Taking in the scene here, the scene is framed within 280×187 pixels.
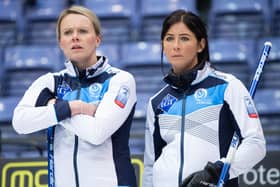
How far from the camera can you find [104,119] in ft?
10.6

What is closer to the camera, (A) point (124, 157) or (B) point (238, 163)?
(B) point (238, 163)

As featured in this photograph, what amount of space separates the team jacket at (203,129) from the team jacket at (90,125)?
161 millimetres

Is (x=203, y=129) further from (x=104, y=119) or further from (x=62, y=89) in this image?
(x=62, y=89)

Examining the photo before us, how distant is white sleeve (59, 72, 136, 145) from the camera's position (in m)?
3.18

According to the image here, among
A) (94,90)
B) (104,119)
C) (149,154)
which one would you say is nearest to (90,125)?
(104,119)

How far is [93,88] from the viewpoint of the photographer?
11.0 ft

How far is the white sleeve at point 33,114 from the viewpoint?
3.24 meters

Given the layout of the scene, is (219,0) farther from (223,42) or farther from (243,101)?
(243,101)

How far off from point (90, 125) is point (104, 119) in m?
0.07

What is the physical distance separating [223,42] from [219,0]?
855 mm

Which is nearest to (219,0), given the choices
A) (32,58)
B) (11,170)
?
(32,58)

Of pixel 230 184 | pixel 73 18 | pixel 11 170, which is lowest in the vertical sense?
pixel 11 170

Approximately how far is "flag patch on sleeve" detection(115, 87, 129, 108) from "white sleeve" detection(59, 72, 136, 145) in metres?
0.01

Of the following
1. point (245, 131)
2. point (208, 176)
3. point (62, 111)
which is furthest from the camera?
point (62, 111)
